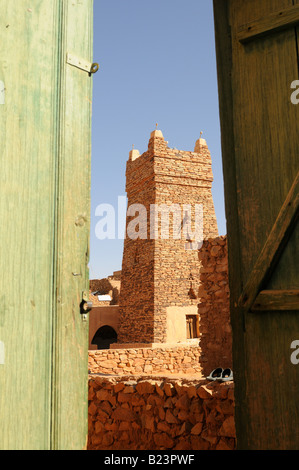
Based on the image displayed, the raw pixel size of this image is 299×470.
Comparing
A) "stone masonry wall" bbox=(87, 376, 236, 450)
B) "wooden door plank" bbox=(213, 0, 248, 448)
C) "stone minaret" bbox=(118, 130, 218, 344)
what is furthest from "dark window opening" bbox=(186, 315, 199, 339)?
"wooden door plank" bbox=(213, 0, 248, 448)

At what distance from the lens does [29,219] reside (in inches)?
80.4

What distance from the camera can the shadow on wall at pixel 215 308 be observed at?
9.36 metres

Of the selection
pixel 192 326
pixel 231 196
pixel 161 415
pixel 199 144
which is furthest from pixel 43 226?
pixel 199 144

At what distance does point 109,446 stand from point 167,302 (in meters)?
12.6

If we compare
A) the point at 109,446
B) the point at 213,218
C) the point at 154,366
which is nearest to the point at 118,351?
the point at 154,366

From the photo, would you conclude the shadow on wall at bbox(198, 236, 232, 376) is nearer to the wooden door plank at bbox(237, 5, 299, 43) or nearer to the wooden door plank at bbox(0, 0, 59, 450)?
the wooden door plank at bbox(237, 5, 299, 43)

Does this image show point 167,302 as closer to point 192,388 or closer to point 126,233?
point 126,233

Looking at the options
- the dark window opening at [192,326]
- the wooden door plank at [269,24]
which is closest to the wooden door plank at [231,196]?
the wooden door plank at [269,24]

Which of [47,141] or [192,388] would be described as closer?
[47,141]

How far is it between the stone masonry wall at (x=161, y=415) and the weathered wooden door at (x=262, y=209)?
9.37ft

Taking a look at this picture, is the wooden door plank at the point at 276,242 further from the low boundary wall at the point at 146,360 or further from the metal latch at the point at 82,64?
the low boundary wall at the point at 146,360

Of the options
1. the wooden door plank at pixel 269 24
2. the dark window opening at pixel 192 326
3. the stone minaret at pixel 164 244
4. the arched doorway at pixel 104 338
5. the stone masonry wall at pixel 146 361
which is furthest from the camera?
the arched doorway at pixel 104 338

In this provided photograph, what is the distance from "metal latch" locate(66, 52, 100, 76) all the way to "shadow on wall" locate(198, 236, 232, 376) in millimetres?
7171

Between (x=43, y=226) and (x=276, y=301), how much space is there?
4.65 feet
